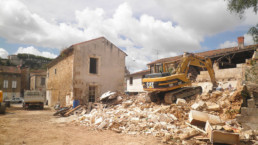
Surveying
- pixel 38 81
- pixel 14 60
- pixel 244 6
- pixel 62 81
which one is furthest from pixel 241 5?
pixel 14 60

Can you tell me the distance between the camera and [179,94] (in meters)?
10.1

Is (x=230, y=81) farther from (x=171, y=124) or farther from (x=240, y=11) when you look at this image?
(x=171, y=124)

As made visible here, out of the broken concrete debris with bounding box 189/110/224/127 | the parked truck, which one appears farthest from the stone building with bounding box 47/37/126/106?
the broken concrete debris with bounding box 189/110/224/127

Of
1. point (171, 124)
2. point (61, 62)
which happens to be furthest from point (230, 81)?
point (61, 62)

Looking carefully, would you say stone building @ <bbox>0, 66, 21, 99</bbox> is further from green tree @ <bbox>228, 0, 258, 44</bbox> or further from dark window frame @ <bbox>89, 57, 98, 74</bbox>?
green tree @ <bbox>228, 0, 258, 44</bbox>

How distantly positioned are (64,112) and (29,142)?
20.7ft

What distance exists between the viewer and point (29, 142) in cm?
578

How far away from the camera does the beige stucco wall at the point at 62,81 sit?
1477 cm

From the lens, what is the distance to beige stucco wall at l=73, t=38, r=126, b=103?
14422 millimetres

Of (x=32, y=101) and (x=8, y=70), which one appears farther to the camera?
(x=8, y=70)

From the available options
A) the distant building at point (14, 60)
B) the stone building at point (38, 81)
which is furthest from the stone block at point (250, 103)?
the distant building at point (14, 60)

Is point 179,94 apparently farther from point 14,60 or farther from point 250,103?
point 14,60

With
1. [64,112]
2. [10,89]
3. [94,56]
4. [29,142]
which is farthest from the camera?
[10,89]

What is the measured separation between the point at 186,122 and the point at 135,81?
Answer: 19.7 metres
